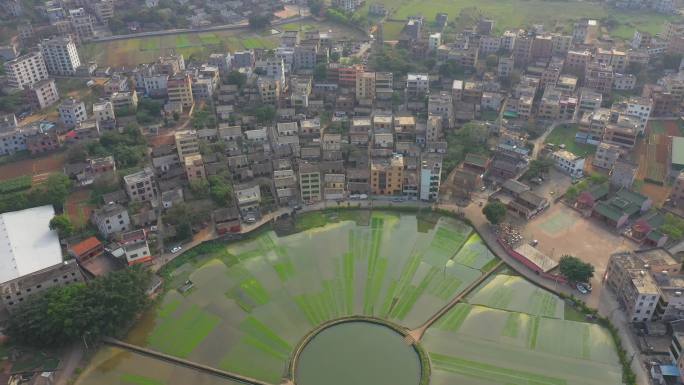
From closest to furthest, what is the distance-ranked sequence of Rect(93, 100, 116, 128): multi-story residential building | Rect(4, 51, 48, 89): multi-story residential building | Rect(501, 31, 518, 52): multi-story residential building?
Rect(93, 100, 116, 128): multi-story residential building < Rect(4, 51, 48, 89): multi-story residential building < Rect(501, 31, 518, 52): multi-story residential building

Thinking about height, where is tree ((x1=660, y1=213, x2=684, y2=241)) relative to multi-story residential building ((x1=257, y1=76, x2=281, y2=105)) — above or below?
below

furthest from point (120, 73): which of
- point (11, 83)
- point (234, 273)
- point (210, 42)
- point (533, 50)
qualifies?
point (533, 50)

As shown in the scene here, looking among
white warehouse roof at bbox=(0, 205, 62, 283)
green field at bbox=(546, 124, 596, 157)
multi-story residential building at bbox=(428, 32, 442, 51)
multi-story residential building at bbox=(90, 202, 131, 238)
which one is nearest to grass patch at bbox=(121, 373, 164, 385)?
white warehouse roof at bbox=(0, 205, 62, 283)

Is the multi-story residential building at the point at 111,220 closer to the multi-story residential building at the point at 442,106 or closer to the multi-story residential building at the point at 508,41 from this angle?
the multi-story residential building at the point at 442,106

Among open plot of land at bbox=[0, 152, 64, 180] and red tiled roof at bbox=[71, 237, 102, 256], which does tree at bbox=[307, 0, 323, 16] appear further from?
red tiled roof at bbox=[71, 237, 102, 256]

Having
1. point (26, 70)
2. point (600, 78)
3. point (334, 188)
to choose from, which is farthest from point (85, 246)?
point (600, 78)

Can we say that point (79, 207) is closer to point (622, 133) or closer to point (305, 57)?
point (305, 57)

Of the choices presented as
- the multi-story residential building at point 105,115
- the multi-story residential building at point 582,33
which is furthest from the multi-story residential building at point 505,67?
the multi-story residential building at point 105,115
